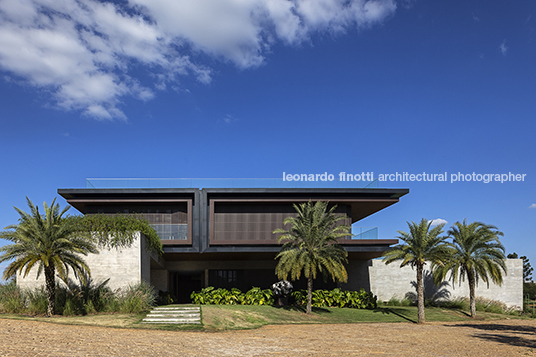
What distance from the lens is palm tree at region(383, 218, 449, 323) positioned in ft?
91.4

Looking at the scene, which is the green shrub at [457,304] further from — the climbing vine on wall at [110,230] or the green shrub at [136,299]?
the climbing vine on wall at [110,230]

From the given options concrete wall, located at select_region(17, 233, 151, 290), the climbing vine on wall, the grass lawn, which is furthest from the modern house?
the climbing vine on wall

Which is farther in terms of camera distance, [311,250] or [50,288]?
[311,250]

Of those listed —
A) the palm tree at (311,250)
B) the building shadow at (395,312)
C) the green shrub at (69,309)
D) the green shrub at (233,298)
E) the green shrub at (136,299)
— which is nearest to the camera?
the green shrub at (69,309)

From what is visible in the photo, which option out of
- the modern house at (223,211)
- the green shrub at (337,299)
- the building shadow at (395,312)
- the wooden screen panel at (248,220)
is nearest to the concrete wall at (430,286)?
the modern house at (223,211)

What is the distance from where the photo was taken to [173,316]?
21500 millimetres

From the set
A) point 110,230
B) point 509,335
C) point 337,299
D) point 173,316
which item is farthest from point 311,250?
point 110,230

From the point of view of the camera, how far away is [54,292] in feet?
66.2

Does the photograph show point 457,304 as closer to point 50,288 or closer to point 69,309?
point 69,309

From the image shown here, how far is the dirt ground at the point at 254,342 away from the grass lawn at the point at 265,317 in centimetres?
109

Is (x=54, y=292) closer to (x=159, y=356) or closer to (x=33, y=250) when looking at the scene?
(x=33, y=250)

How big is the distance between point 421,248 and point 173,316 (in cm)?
1686

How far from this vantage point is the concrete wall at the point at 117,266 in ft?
76.4

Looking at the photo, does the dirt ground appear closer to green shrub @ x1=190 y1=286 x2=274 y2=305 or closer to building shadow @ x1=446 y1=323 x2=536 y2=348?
building shadow @ x1=446 y1=323 x2=536 y2=348
